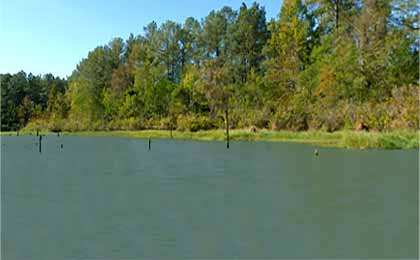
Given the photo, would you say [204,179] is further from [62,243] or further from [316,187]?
[62,243]

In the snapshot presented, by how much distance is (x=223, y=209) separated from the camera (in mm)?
11078

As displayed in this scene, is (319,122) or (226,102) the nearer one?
(319,122)

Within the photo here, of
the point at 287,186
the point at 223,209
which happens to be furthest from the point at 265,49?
the point at 223,209

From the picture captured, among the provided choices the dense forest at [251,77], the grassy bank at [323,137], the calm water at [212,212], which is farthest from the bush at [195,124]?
the calm water at [212,212]

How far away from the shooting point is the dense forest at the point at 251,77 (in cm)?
4078

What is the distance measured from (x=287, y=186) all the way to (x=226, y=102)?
40.0m

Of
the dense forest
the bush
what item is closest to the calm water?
the dense forest

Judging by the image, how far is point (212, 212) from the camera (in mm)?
10719

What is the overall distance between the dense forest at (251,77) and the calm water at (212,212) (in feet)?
65.0

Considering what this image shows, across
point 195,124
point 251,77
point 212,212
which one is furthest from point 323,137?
point 212,212

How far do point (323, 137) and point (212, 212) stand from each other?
26973mm

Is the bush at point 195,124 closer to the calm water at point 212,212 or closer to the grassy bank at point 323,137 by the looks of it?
the grassy bank at point 323,137

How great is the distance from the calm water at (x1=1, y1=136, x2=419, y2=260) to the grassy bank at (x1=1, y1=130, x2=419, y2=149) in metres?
8.97

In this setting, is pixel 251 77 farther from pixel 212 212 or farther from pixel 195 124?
pixel 212 212
